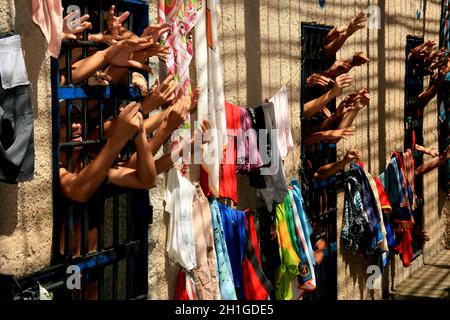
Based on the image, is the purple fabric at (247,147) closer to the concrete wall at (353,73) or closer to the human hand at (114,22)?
the concrete wall at (353,73)

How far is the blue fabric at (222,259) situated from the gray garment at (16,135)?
6.44 ft

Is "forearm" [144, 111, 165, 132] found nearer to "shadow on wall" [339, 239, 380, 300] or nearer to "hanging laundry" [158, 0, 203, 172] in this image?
"hanging laundry" [158, 0, 203, 172]

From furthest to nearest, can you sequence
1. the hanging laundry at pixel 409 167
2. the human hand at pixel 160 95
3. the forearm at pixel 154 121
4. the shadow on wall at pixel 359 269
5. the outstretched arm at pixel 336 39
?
1. the hanging laundry at pixel 409 167
2. the shadow on wall at pixel 359 269
3. the outstretched arm at pixel 336 39
4. the forearm at pixel 154 121
5. the human hand at pixel 160 95

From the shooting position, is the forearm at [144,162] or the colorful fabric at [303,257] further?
the colorful fabric at [303,257]

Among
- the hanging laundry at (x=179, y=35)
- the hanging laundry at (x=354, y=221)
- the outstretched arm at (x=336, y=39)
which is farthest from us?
the hanging laundry at (x=354, y=221)

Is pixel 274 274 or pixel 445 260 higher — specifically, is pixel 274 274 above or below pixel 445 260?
above

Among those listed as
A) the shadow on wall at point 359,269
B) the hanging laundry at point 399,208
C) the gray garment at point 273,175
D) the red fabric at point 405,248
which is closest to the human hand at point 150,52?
the gray garment at point 273,175

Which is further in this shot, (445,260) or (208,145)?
(445,260)

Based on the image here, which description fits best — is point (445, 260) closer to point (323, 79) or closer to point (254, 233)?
point (323, 79)

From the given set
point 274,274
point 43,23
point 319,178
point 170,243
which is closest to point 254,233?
point 274,274

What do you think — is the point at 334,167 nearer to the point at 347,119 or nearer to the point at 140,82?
the point at 347,119

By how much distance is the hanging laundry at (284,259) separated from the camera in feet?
21.6
